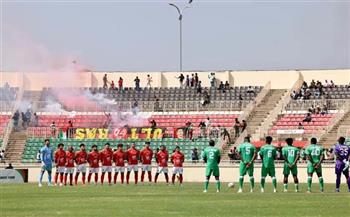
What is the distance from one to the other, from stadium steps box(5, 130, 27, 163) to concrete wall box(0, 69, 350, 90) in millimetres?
4757

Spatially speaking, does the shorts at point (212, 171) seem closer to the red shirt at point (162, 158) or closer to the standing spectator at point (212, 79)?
the red shirt at point (162, 158)

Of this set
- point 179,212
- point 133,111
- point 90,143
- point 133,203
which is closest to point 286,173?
point 133,203

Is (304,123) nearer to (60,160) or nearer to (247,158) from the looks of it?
(60,160)

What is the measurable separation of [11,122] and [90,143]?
609 cm

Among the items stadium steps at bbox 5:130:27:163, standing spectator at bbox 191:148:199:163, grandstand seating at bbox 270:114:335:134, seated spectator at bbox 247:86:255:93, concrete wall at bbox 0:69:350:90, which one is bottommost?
standing spectator at bbox 191:148:199:163

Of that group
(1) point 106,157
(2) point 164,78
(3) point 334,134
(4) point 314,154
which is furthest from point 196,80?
(4) point 314,154

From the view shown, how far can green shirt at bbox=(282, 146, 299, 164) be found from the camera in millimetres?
43312

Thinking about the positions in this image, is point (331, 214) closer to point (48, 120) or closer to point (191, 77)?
point (48, 120)

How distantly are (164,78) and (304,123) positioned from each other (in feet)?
59.7

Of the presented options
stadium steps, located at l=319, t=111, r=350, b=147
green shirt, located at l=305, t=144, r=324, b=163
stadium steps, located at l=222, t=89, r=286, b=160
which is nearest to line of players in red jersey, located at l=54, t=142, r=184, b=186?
green shirt, located at l=305, t=144, r=324, b=163

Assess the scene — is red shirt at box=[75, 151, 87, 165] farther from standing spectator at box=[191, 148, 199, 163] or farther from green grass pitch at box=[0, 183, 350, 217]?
green grass pitch at box=[0, 183, 350, 217]

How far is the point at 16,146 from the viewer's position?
72125 mm

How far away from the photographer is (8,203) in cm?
3466

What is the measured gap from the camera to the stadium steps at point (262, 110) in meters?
73.3
